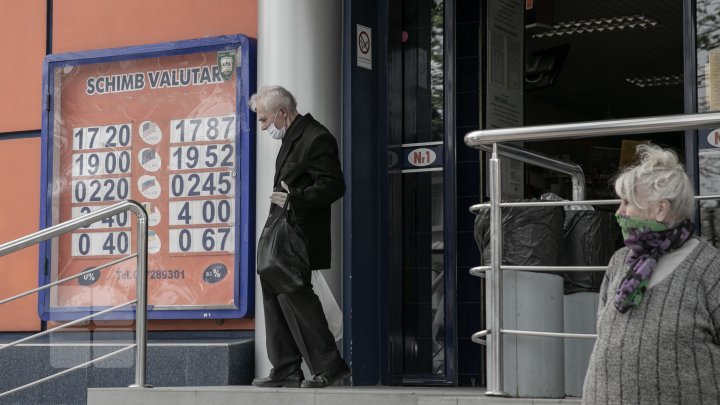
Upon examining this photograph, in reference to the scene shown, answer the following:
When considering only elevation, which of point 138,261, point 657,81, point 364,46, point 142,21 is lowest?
point 138,261

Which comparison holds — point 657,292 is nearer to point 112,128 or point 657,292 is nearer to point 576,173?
point 576,173

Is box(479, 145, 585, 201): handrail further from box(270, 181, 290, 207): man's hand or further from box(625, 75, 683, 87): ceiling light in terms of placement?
box(625, 75, 683, 87): ceiling light

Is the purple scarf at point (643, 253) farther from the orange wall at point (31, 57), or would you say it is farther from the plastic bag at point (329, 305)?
the orange wall at point (31, 57)

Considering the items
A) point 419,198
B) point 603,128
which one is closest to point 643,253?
point 603,128

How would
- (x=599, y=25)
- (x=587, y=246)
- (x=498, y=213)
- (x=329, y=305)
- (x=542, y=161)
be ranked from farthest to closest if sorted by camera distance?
(x=599, y=25)
(x=329, y=305)
(x=542, y=161)
(x=587, y=246)
(x=498, y=213)

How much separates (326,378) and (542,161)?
172 centimetres

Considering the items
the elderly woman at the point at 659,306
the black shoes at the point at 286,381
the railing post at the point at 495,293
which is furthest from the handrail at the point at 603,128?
the black shoes at the point at 286,381

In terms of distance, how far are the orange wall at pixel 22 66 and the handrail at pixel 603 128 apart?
185 inches

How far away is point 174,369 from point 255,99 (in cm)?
190

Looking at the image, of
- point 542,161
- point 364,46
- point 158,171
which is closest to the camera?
point 542,161

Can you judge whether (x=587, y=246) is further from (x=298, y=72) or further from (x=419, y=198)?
(x=298, y=72)

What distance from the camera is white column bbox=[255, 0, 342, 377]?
848 centimetres

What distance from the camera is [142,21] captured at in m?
9.39

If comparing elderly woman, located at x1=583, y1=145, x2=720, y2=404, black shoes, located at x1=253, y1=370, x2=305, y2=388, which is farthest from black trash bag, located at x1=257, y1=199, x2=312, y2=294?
elderly woman, located at x1=583, y1=145, x2=720, y2=404
